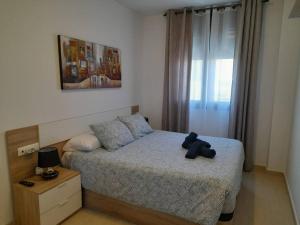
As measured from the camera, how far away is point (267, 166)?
3.41 metres

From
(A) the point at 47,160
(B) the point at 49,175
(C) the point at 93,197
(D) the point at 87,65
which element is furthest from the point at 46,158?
(D) the point at 87,65

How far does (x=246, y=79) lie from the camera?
328 centimetres

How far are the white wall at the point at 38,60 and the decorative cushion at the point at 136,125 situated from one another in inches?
16.4

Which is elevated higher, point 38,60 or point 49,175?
point 38,60

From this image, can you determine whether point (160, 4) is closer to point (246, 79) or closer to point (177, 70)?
point (177, 70)

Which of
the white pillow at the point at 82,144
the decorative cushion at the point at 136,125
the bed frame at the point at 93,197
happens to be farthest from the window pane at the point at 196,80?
the bed frame at the point at 93,197

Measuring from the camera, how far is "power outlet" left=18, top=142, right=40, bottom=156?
204cm

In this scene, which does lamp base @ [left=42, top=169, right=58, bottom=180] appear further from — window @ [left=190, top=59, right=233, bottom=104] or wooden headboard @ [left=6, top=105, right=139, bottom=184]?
window @ [left=190, top=59, right=233, bottom=104]

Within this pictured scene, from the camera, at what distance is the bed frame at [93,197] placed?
1.96 m

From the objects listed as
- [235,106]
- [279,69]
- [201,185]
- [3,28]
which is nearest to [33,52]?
[3,28]

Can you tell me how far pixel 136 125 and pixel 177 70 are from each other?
1338mm

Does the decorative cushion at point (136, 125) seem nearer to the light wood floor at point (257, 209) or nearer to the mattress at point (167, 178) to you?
the mattress at point (167, 178)

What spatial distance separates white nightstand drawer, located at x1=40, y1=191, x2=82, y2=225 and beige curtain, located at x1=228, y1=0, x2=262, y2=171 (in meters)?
2.52

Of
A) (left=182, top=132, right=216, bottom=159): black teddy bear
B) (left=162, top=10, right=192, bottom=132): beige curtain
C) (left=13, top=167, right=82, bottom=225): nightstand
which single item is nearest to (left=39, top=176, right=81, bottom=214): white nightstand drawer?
(left=13, top=167, right=82, bottom=225): nightstand
